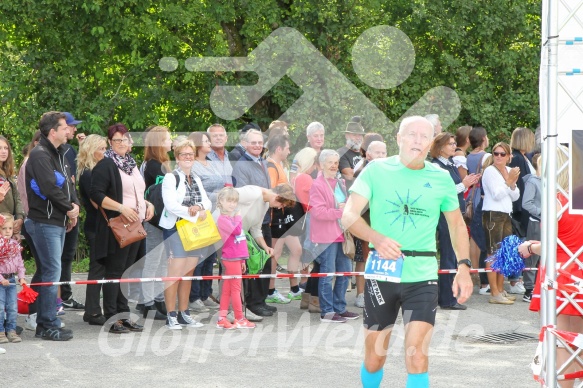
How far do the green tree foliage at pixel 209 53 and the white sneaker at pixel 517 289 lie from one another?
600 cm

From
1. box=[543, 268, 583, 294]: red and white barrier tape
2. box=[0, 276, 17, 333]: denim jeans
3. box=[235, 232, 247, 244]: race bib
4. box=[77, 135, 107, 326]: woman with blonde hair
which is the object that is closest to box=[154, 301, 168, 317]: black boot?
box=[77, 135, 107, 326]: woman with blonde hair

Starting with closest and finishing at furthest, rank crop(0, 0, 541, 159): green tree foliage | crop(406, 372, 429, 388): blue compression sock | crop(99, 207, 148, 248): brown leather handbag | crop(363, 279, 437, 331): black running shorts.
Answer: crop(406, 372, 429, 388): blue compression sock → crop(363, 279, 437, 331): black running shorts → crop(99, 207, 148, 248): brown leather handbag → crop(0, 0, 541, 159): green tree foliage

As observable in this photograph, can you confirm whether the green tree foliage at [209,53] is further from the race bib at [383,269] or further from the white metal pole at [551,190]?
the white metal pole at [551,190]

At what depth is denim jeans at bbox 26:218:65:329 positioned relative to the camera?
31.1 feet

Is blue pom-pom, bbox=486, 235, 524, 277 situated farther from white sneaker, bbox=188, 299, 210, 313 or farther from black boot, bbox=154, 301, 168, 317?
white sneaker, bbox=188, 299, 210, 313

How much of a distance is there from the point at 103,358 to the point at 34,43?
10166mm

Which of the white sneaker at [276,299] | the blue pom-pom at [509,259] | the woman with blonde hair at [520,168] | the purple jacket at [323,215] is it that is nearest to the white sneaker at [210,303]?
the white sneaker at [276,299]

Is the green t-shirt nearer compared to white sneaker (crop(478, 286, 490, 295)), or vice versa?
the green t-shirt

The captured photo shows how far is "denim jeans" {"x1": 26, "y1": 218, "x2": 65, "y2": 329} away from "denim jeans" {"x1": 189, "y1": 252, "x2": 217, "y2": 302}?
199 centimetres

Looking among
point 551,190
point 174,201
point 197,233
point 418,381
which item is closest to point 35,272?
point 174,201

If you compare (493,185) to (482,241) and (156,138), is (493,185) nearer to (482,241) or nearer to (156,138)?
(482,241)

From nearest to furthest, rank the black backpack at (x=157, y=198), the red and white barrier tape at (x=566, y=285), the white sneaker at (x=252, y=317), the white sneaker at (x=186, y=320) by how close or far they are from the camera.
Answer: the red and white barrier tape at (x=566, y=285)
the white sneaker at (x=186, y=320)
the black backpack at (x=157, y=198)
the white sneaker at (x=252, y=317)

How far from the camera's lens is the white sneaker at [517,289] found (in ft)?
42.5

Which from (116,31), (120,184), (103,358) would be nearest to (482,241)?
(120,184)
